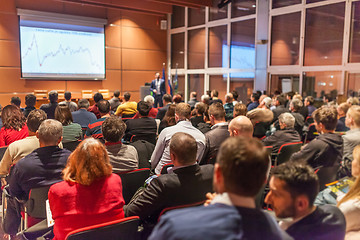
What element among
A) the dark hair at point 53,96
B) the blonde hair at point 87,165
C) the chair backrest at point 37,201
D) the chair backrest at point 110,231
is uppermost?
the dark hair at point 53,96

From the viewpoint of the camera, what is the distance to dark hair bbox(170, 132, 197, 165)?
6.93 ft

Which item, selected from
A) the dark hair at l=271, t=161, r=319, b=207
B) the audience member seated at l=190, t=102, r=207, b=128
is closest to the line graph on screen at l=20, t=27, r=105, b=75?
the audience member seated at l=190, t=102, r=207, b=128

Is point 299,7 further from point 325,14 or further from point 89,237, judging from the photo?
point 89,237

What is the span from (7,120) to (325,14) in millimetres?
8737

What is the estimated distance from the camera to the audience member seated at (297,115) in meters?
5.62

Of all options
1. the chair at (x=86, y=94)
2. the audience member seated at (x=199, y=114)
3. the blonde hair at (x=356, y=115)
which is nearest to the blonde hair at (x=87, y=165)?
the blonde hair at (x=356, y=115)

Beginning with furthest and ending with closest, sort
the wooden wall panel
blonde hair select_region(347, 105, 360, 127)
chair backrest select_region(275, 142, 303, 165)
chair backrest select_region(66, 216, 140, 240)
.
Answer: the wooden wall panel
chair backrest select_region(275, 142, 303, 165)
blonde hair select_region(347, 105, 360, 127)
chair backrest select_region(66, 216, 140, 240)

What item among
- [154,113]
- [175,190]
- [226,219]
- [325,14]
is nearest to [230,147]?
[226,219]

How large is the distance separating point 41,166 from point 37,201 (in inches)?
10.9

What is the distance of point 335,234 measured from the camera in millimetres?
1410

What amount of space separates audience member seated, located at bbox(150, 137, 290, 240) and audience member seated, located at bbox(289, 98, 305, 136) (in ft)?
16.1

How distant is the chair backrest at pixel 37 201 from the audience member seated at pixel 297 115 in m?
4.60

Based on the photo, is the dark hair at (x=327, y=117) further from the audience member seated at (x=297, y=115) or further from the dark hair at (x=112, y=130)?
the audience member seated at (x=297, y=115)

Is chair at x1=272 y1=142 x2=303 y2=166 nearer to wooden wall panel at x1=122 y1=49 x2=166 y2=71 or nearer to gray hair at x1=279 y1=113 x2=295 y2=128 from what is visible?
gray hair at x1=279 y1=113 x2=295 y2=128
